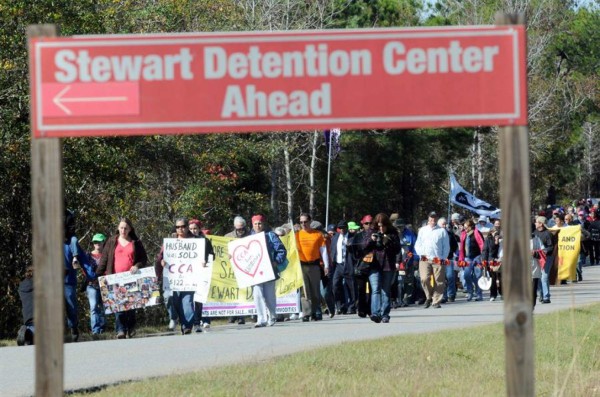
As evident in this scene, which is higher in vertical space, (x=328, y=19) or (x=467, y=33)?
(x=328, y=19)

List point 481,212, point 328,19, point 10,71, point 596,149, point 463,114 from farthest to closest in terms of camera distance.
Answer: point 596,149 < point 328,19 < point 481,212 < point 10,71 < point 463,114

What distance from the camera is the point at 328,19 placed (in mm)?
45594

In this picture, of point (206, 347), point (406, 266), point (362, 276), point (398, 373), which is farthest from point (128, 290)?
point (406, 266)

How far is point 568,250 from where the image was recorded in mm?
33531

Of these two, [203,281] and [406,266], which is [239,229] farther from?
[406,266]

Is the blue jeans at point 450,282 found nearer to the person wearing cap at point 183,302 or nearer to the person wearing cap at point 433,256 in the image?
the person wearing cap at point 433,256

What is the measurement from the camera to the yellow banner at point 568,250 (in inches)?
1310

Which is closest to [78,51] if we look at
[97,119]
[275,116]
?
[97,119]

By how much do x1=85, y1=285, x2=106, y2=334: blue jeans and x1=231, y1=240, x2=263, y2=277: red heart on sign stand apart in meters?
2.42

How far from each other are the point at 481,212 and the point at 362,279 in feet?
64.4

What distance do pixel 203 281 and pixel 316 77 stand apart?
45.7 ft

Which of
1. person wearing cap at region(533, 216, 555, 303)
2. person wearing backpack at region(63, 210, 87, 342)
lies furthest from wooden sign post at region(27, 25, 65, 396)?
person wearing cap at region(533, 216, 555, 303)

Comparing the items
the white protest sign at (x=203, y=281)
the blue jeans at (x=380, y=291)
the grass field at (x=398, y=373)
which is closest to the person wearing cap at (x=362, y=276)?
the blue jeans at (x=380, y=291)

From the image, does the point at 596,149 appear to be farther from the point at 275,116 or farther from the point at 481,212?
the point at 275,116
